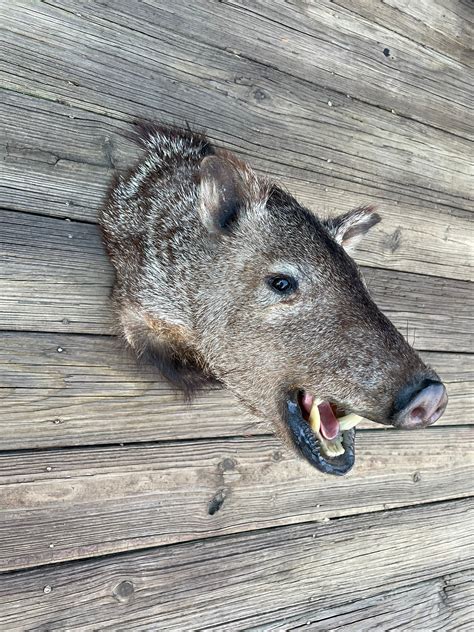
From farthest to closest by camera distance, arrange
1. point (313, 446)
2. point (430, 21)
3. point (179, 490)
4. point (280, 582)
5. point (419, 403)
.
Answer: point (430, 21)
point (280, 582)
point (179, 490)
point (313, 446)
point (419, 403)

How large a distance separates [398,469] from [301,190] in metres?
1.33

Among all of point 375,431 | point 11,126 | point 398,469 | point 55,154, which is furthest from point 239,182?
point 398,469

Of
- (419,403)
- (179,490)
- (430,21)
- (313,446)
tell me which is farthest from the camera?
(430,21)

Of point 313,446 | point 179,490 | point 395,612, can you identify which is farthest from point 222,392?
point 395,612

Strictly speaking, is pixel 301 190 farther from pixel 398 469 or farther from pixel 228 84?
pixel 398 469

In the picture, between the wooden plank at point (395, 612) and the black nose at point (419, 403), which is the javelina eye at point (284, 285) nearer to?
the black nose at point (419, 403)

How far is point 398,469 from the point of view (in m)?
2.60

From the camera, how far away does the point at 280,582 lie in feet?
7.52

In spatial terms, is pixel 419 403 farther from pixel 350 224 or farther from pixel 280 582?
pixel 280 582

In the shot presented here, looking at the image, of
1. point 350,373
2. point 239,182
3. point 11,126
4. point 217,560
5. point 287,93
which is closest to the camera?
point 350,373

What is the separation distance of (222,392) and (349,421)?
66 cm

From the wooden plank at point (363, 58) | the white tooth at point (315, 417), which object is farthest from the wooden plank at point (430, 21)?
the white tooth at point (315, 417)

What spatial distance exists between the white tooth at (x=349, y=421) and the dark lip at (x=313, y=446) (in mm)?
37

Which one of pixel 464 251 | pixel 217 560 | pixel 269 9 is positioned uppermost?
pixel 269 9
